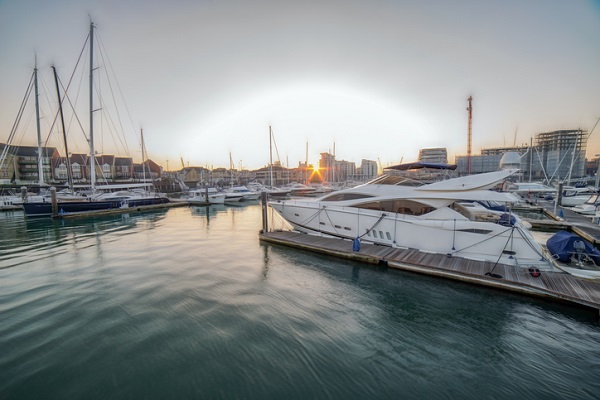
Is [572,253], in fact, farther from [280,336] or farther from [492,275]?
[280,336]

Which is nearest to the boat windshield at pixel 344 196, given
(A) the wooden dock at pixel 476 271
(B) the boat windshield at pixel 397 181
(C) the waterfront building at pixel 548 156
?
(B) the boat windshield at pixel 397 181

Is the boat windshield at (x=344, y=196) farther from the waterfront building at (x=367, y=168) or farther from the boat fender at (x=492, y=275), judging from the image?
the waterfront building at (x=367, y=168)

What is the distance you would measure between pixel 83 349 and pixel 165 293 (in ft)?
8.53

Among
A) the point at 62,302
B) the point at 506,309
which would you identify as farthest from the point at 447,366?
the point at 62,302

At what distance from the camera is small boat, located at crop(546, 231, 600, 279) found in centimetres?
815

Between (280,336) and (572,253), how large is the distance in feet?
33.2

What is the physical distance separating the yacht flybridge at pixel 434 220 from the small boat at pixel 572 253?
0.86 metres

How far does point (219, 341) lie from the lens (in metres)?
5.55

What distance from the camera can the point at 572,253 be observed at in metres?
8.40

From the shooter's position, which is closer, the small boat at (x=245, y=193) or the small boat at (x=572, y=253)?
the small boat at (x=572, y=253)

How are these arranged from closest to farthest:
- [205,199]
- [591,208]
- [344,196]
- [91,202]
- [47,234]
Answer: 1. [344,196]
2. [47,234]
3. [591,208]
4. [91,202]
5. [205,199]

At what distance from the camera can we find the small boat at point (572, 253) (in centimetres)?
815

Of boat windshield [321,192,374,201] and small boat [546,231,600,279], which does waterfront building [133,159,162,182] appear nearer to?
boat windshield [321,192,374,201]

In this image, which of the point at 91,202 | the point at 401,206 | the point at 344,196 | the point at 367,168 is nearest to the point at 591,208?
the point at 401,206
